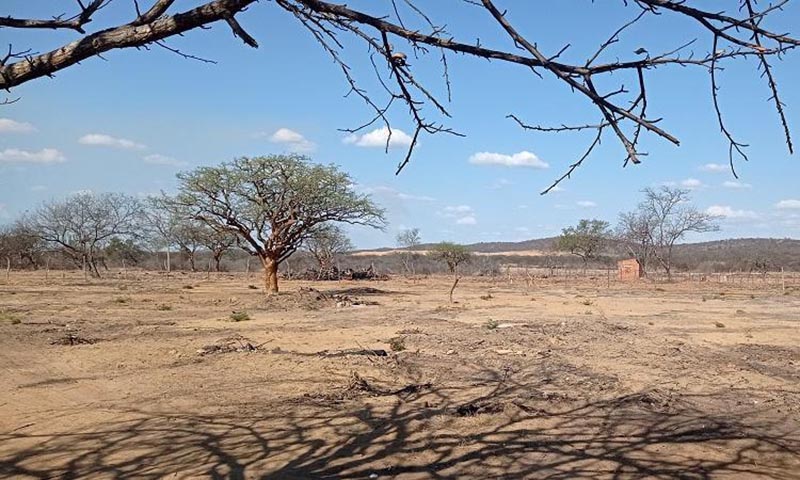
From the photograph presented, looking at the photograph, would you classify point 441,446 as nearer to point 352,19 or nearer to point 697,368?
point 352,19

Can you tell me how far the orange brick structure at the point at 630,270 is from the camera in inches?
1781

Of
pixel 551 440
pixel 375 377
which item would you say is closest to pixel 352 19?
pixel 551 440

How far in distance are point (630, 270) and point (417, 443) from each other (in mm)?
43726

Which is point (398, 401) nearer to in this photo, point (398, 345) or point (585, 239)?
point (398, 345)

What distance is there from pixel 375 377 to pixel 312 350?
2.72 metres

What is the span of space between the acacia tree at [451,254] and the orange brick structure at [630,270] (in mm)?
17850

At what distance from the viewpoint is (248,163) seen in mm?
25531

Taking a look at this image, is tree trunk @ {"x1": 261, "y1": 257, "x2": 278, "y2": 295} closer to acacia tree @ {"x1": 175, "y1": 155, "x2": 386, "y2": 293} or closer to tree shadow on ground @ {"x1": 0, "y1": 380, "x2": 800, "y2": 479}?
acacia tree @ {"x1": 175, "y1": 155, "x2": 386, "y2": 293}

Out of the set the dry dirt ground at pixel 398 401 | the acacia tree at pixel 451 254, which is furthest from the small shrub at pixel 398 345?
the acacia tree at pixel 451 254

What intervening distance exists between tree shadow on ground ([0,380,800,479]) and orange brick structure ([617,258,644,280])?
40767 millimetres

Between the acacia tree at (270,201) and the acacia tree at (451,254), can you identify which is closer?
the acacia tree at (270,201)

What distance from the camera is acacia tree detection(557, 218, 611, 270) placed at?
6066 centimetres

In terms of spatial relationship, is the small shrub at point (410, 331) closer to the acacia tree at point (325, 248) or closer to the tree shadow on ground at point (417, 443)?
the tree shadow on ground at point (417, 443)

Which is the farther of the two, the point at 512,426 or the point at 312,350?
the point at 312,350
